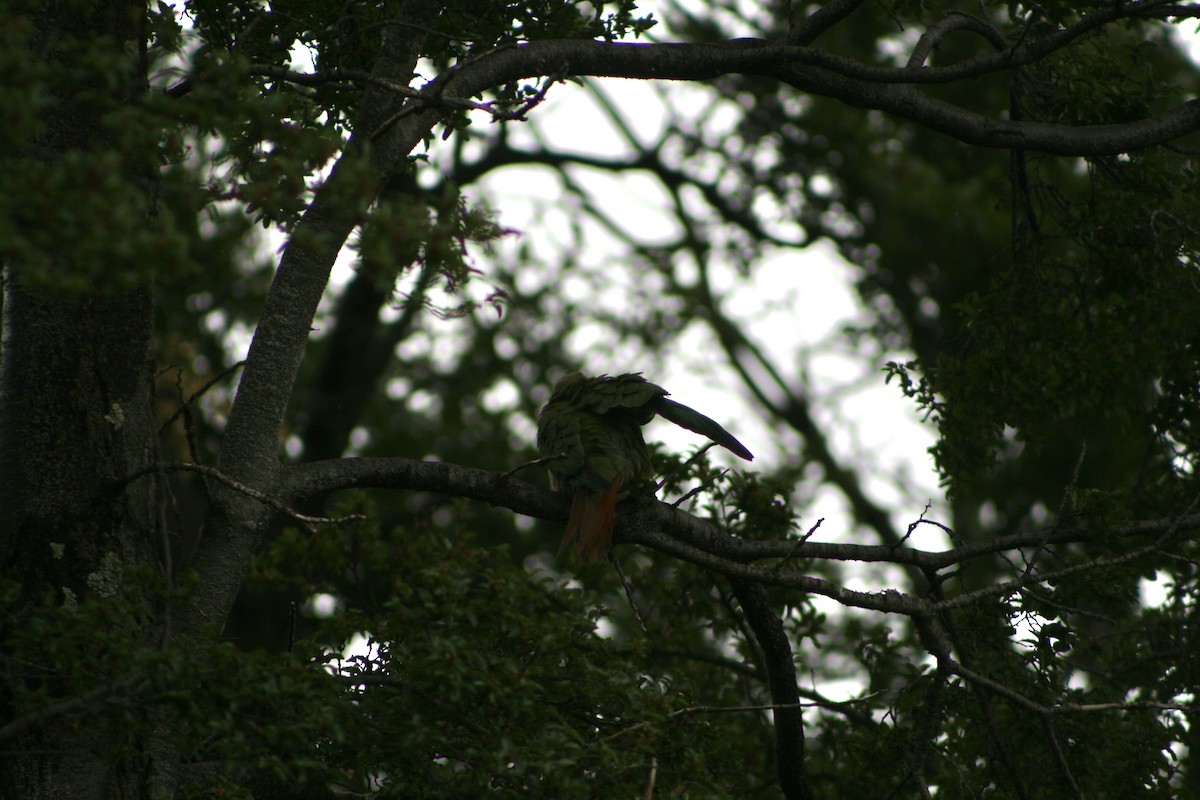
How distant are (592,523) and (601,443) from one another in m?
0.36

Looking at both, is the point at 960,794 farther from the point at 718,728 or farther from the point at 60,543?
the point at 60,543

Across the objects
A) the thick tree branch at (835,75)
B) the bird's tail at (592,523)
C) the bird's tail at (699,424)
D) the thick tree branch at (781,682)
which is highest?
the thick tree branch at (835,75)

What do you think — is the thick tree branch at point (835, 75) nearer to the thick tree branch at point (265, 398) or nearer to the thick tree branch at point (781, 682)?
the thick tree branch at point (265, 398)

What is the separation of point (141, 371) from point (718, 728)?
2483 mm

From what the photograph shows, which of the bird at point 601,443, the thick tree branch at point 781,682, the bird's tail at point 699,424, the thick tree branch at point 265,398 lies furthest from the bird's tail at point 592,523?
the thick tree branch at point 265,398

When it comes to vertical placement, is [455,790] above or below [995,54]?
below

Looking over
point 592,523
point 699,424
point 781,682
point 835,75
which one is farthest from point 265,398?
point 835,75

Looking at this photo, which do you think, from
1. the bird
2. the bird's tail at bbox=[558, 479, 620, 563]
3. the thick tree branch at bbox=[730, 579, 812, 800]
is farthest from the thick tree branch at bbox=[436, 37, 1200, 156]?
the thick tree branch at bbox=[730, 579, 812, 800]

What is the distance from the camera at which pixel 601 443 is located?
443cm

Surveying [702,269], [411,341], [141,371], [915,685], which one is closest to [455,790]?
[141,371]

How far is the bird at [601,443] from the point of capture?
4207 millimetres

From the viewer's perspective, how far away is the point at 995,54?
171 inches

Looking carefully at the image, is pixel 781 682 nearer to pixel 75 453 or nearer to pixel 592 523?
pixel 592 523

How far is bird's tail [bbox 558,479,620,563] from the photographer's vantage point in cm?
418
